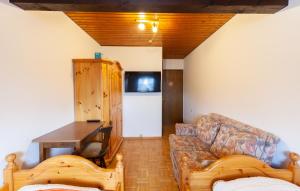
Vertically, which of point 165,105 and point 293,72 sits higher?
point 293,72

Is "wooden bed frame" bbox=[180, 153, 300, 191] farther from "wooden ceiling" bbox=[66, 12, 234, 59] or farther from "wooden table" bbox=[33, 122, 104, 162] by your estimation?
"wooden ceiling" bbox=[66, 12, 234, 59]

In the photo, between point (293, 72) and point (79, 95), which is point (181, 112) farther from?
point (293, 72)

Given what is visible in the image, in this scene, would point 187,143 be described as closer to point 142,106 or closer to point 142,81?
point 142,106

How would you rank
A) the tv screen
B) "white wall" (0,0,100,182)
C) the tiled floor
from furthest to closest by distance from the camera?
1. the tv screen
2. the tiled floor
3. "white wall" (0,0,100,182)

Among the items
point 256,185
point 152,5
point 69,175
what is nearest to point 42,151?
point 69,175

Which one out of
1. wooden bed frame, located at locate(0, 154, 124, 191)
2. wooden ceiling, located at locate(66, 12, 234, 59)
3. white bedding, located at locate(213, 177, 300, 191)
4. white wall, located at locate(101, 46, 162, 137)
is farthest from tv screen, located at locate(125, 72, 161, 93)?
white bedding, located at locate(213, 177, 300, 191)

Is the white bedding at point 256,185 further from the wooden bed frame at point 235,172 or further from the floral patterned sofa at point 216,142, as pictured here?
the floral patterned sofa at point 216,142

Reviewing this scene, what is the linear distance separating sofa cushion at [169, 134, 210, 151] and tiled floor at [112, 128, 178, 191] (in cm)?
48

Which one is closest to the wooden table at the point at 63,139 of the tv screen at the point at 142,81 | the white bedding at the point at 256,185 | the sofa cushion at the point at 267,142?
the white bedding at the point at 256,185

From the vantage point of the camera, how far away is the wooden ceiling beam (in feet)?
5.95

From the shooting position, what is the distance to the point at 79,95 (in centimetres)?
329

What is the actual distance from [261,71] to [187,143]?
1565mm

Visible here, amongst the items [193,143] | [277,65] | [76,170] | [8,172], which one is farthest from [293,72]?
[8,172]

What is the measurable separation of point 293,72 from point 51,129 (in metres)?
2.75
